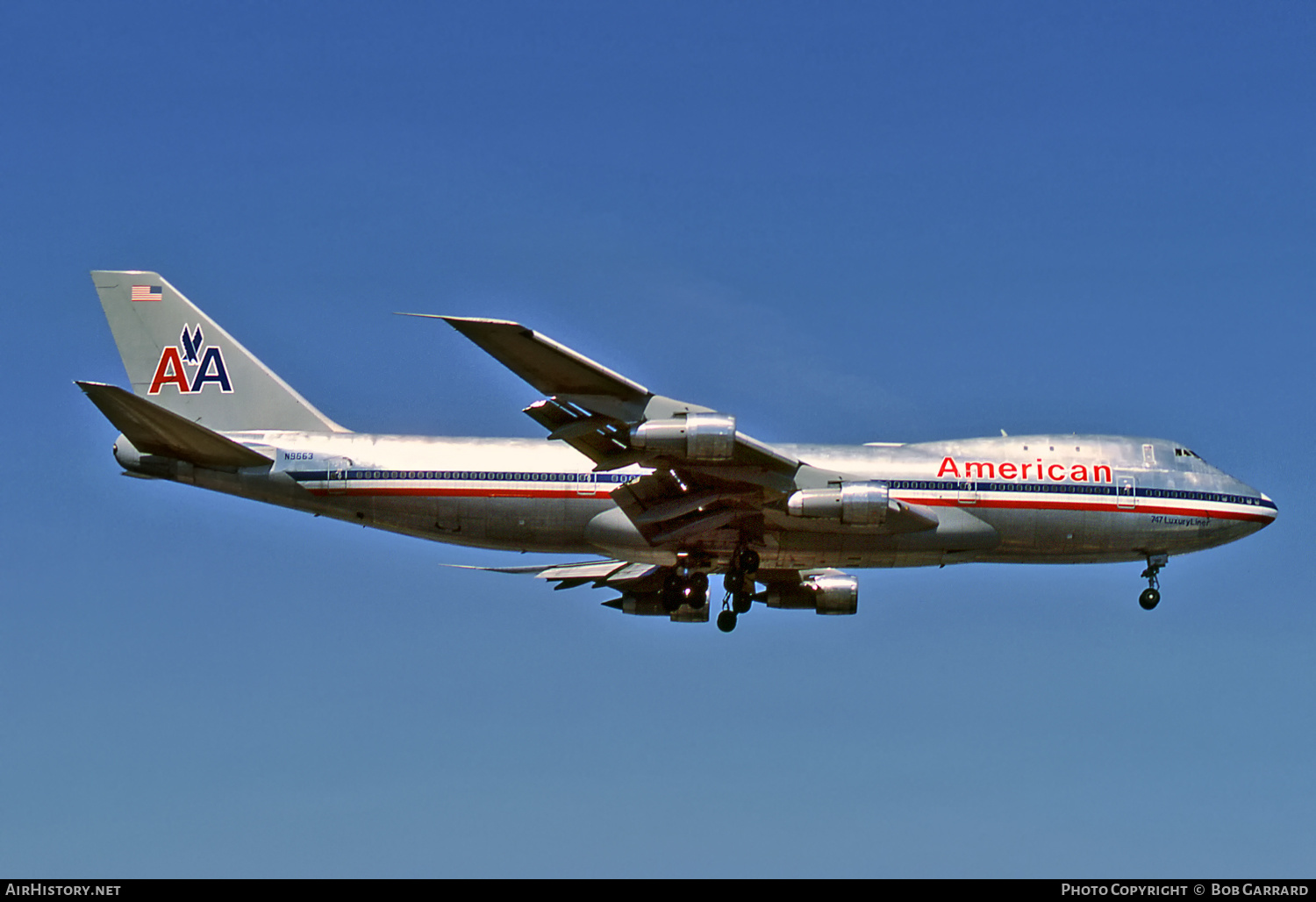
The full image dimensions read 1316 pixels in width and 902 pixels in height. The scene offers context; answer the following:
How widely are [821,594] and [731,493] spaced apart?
747 cm

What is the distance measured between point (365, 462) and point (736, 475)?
1018cm

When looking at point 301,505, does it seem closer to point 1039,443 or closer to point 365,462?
point 365,462

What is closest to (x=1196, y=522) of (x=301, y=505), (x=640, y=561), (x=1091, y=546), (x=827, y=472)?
(x=1091, y=546)

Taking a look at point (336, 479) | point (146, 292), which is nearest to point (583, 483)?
point (336, 479)

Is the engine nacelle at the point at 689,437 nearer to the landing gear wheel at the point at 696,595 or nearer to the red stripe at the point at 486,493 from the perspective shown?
the red stripe at the point at 486,493

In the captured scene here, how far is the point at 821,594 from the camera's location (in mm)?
43969

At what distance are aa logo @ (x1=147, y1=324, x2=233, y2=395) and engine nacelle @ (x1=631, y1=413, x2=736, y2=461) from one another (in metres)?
15.4

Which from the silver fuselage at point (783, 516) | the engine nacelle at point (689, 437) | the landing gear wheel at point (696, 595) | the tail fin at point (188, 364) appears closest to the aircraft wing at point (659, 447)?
the engine nacelle at point (689, 437)

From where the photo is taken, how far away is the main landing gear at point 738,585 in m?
39.7

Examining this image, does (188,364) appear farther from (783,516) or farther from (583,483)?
(783,516)

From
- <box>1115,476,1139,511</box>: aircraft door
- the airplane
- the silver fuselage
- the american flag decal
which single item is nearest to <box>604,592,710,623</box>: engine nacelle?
the airplane

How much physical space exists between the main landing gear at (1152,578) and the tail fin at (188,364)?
Answer: 23.3 m

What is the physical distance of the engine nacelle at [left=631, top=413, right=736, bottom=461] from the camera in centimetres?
3400

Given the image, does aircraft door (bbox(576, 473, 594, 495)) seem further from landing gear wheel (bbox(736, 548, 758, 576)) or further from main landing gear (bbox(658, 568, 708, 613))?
landing gear wheel (bbox(736, 548, 758, 576))
